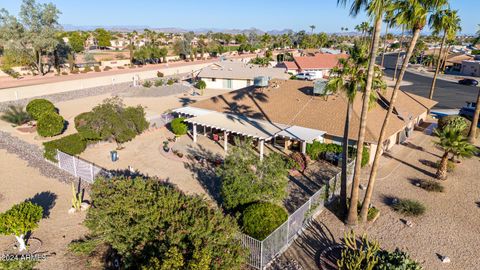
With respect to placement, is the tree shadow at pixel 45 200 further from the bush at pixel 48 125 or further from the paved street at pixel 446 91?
the paved street at pixel 446 91

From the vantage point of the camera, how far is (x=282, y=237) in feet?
50.0

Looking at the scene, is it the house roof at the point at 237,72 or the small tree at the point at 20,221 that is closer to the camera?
the small tree at the point at 20,221

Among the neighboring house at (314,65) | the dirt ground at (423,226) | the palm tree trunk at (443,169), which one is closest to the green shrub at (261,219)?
the dirt ground at (423,226)

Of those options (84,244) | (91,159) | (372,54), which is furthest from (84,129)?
(372,54)

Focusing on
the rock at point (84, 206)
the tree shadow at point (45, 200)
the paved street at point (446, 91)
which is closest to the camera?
the rock at point (84, 206)

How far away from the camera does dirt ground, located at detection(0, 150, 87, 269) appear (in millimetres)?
15531

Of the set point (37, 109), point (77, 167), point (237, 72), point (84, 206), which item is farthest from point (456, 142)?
point (237, 72)

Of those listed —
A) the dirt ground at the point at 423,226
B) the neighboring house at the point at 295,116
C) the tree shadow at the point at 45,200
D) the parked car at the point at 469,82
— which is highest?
the neighboring house at the point at 295,116

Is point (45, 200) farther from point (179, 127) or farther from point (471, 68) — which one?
point (471, 68)

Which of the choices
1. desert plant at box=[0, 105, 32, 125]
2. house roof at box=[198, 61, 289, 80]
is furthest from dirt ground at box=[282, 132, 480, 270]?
house roof at box=[198, 61, 289, 80]

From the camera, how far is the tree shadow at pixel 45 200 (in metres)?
19.2

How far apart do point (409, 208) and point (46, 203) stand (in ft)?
70.9

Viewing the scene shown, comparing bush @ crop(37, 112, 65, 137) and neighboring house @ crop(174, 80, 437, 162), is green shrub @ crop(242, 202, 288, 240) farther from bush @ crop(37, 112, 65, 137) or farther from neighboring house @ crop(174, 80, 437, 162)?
bush @ crop(37, 112, 65, 137)

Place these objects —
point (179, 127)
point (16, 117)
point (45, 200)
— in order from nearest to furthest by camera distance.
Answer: point (45, 200) → point (179, 127) → point (16, 117)
